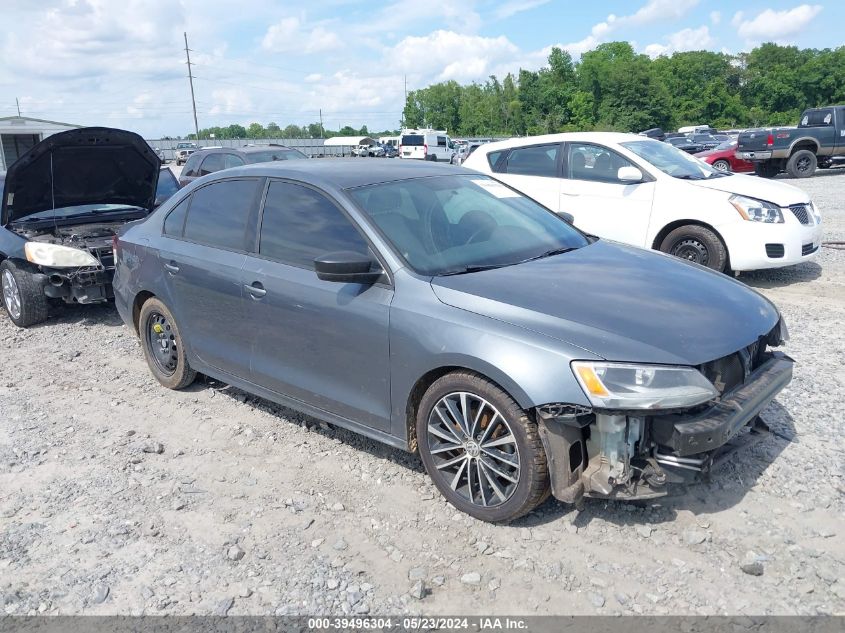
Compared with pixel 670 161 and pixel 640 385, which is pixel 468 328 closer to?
pixel 640 385

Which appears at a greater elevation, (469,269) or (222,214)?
(222,214)

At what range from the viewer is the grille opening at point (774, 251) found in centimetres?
736

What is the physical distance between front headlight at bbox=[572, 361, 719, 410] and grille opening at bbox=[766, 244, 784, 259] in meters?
5.05

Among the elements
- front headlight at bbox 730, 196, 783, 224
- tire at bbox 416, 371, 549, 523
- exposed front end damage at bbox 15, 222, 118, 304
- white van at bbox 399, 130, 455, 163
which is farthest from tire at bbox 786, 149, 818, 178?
white van at bbox 399, 130, 455, 163

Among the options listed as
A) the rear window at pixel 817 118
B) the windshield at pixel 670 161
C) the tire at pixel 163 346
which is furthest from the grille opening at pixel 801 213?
the rear window at pixel 817 118

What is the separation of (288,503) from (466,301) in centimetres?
147

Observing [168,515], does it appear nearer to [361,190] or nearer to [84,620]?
[84,620]

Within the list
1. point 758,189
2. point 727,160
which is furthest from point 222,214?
point 727,160

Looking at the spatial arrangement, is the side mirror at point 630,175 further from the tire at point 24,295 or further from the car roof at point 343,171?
the tire at point 24,295

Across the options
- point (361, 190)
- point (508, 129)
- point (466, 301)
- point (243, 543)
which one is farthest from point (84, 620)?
point (508, 129)

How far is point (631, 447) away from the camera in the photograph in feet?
10.1

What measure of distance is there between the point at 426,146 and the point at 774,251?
3669cm

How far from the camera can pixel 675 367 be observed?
9.88 feet

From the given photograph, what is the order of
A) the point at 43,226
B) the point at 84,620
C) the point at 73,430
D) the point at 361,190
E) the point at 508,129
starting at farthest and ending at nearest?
the point at 508,129
the point at 43,226
the point at 73,430
the point at 361,190
the point at 84,620
